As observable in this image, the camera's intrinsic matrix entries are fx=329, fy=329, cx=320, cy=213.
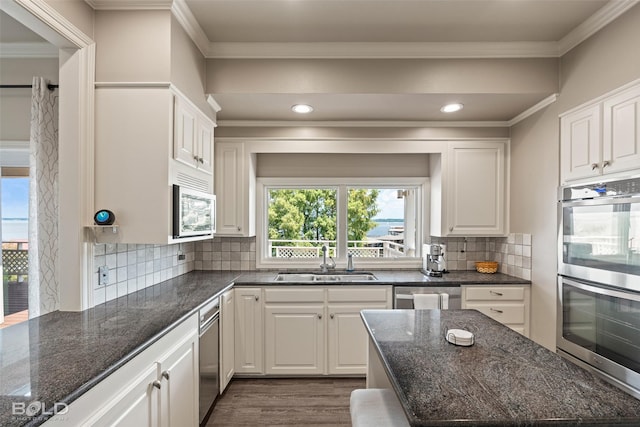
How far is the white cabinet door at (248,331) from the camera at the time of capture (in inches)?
111

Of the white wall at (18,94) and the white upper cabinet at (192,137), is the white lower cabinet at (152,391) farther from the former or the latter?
the white wall at (18,94)

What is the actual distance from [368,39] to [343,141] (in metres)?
1.01

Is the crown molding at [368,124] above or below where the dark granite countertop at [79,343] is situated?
above

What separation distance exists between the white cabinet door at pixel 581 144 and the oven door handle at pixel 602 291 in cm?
72

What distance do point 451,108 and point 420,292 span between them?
160cm

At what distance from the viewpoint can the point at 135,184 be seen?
74.7 inches

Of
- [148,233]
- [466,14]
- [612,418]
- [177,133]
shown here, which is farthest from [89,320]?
[466,14]

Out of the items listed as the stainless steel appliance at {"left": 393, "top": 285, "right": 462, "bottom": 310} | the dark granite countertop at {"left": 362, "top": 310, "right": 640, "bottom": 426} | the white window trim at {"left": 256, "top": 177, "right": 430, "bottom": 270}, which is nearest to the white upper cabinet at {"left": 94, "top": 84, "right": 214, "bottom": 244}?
the dark granite countertop at {"left": 362, "top": 310, "right": 640, "bottom": 426}

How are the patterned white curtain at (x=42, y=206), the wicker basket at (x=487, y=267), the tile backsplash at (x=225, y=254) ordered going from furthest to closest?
the tile backsplash at (x=225, y=254) → the wicker basket at (x=487, y=267) → the patterned white curtain at (x=42, y=206)

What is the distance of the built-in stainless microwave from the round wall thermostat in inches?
12.9

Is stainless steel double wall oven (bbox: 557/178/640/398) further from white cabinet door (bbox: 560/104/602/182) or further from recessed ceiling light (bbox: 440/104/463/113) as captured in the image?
recessed ceiling light (bbox: 440/104/463/113)

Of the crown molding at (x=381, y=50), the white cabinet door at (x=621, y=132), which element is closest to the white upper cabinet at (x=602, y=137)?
the white cabinet door at (x=621, y=132)

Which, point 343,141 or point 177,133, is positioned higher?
point 343,141

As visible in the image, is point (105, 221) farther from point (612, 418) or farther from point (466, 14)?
point (466, 14)
